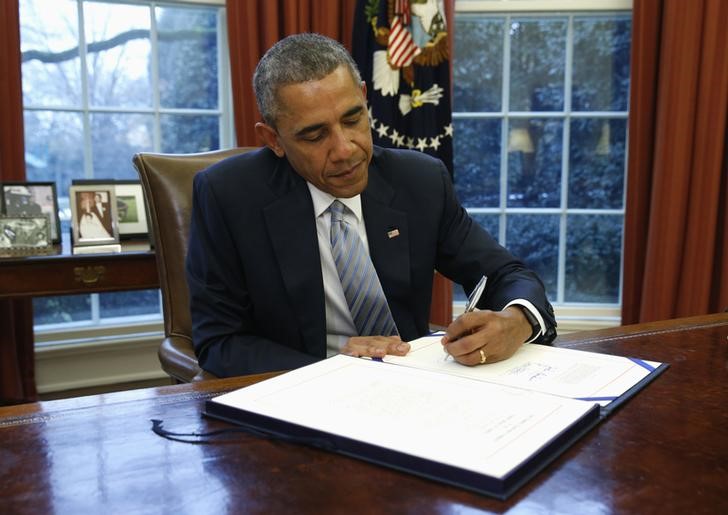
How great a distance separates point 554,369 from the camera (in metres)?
1.03

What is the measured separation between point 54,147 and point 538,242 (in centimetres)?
236

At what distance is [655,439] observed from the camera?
0.78 meters

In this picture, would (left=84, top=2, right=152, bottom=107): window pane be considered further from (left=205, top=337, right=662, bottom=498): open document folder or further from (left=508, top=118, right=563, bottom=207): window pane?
(left=205, top=337, right=662, bottom=498): open document folder

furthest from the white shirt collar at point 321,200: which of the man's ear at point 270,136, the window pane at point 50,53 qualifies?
the window pane at point 50,53

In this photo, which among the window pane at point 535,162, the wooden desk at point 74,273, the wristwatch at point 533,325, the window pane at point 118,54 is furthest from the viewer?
the window pane at point 535,162

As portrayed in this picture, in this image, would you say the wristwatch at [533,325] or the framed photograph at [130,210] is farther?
the framed photograph at [130,210]

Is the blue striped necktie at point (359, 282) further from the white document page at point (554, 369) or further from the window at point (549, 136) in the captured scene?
the window at point (549, 136)

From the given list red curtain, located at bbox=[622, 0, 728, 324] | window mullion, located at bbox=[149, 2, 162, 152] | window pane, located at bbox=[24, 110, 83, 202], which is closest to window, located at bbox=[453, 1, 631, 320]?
red curtain, located at bbox=[622, 0, 728, 324]

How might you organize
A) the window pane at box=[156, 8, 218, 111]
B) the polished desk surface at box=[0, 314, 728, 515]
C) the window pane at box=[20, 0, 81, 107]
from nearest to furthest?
1. the polished desk surface at box=[0, 314, 728, 515]
2. the window pane at box=[20, 0, 81, 107]
3. the window pane at box=[156, 8, 218, 111]

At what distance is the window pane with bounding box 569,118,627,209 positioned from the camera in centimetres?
336

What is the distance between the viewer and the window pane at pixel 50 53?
2.91 metres

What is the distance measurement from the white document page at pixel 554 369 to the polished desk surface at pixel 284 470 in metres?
0.06

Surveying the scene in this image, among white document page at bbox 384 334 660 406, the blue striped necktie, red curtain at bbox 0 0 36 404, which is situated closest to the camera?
white document page at bbox 384 334 660 406

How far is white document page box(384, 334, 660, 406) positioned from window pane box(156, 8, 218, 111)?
2407 mm
